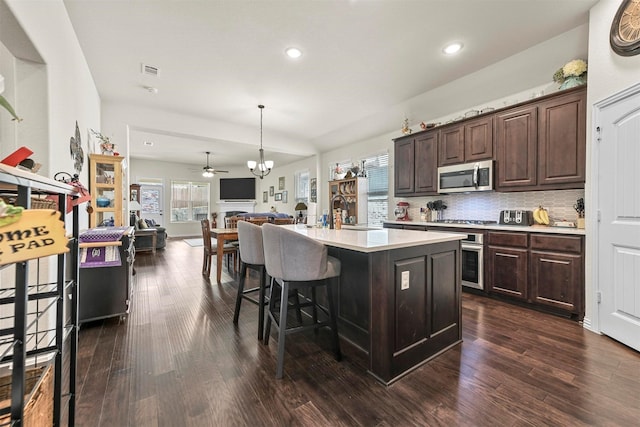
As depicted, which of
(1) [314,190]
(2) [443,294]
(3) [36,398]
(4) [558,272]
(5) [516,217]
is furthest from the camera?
(1) [314,190]

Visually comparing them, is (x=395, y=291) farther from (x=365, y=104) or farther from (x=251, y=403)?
(x=365, y=104)

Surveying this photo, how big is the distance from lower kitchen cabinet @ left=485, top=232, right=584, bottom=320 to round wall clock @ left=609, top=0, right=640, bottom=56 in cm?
160

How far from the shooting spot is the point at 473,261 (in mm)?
3367

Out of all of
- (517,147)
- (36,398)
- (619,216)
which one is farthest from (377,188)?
(36,398)

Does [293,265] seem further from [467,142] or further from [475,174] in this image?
[467,142]

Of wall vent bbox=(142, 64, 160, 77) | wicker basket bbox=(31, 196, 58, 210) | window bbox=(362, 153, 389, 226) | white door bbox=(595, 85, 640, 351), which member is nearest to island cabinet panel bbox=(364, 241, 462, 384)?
white door bbox=(595, 85, 640, 351)

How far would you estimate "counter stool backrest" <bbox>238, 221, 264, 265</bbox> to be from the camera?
2328mm

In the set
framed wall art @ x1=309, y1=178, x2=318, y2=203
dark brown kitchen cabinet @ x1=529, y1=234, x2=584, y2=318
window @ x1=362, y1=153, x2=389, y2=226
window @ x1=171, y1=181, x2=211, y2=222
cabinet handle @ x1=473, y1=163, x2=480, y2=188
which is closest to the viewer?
dark brown kitchen cabinet @ x1=529, y1=234, x2=584, y2=318

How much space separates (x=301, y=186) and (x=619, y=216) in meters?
7.06

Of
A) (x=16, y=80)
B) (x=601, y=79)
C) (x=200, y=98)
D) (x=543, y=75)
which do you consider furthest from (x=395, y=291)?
(x=200, y=98)

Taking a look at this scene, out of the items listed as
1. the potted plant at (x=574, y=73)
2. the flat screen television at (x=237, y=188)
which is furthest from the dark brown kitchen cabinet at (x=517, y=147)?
the flat screen television at (x=237, y=188)

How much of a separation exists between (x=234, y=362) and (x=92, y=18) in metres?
3.37

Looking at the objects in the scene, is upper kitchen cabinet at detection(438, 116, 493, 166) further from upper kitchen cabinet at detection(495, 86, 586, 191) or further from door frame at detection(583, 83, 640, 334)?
door frame at detection(583, 83, 640, 334)

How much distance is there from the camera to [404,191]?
4.62m
